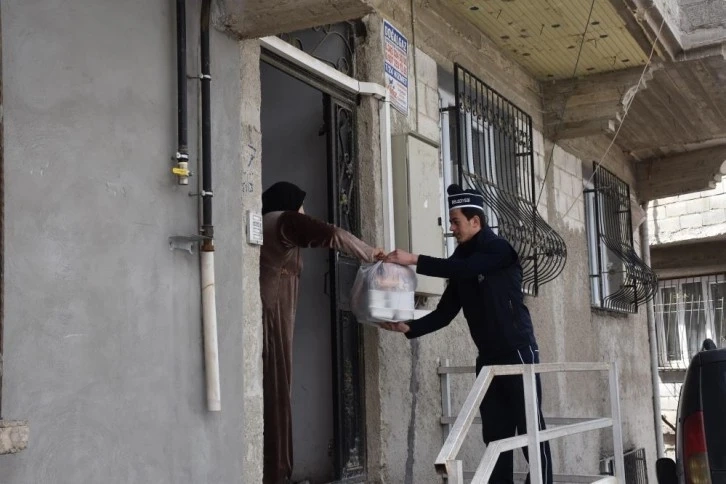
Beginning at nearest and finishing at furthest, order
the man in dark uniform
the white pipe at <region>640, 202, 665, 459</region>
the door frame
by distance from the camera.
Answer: the man in dark uniform, the door frame, the white pipe at <region>640, 202, 665, 459</region>

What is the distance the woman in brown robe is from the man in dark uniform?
487 millimetres

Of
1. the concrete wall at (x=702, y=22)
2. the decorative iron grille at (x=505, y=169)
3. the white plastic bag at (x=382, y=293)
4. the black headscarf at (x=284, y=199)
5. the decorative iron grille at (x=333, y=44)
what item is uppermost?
the concrete wall at (x=702, y=22)

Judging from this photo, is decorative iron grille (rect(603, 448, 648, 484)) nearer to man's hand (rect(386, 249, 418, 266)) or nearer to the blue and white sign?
the blue and white sign

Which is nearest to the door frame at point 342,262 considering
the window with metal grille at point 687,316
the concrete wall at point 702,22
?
the concrete wall at point 702,22

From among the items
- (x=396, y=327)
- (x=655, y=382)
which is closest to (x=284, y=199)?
(x=396, y=327)

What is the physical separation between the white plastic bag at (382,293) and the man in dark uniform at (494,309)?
13cm

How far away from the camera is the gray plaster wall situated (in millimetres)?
3326

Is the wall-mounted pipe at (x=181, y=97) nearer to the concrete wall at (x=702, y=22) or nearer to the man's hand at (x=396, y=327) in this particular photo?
the man's hand at (x=396, y=327)

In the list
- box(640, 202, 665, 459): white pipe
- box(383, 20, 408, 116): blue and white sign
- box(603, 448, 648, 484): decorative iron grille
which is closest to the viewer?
box(383, 20, 408, 116): blue and white sign

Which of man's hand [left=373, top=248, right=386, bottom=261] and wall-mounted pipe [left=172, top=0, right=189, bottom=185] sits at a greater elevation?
wall-mounted pipe [left=172, top=0, right=189, bottom=185]

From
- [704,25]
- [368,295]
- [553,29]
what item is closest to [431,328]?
[368,295]

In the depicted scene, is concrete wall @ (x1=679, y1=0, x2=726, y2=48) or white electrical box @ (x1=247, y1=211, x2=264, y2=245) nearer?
white electrical box @ (x1=247, y1=211, x2=264, y2=245)

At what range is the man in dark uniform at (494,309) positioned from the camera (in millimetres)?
5121

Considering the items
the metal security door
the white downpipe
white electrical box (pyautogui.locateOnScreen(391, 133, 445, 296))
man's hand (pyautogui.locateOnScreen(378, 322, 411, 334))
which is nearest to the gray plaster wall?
man's hand (pyautogui.locateOnScreen(378, 322, 411, 334))
